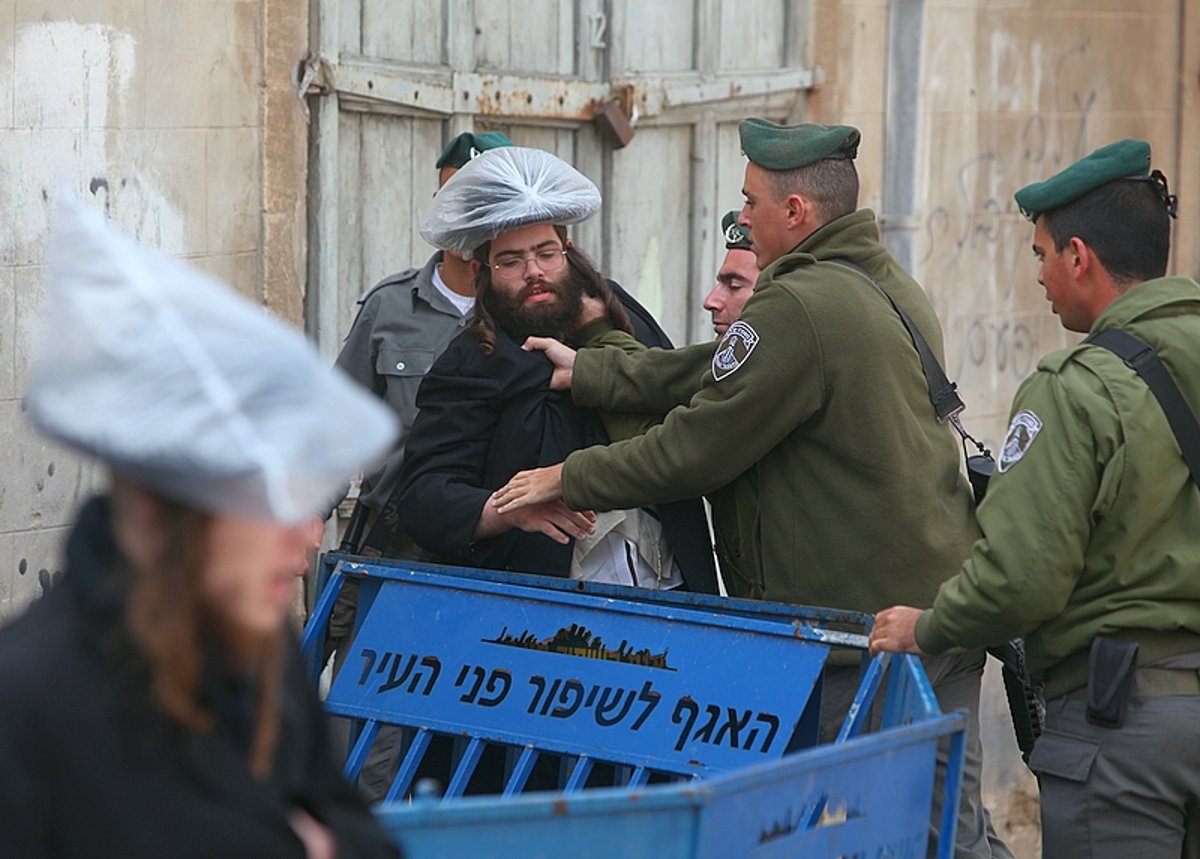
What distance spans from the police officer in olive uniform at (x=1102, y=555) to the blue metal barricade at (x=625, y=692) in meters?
0.25

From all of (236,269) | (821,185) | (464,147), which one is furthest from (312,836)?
(464,147)

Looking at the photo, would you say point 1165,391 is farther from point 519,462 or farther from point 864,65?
point 864,65

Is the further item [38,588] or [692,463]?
[38,588]

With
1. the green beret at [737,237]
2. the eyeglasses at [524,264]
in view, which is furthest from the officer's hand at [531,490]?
the green beret at [737,237]

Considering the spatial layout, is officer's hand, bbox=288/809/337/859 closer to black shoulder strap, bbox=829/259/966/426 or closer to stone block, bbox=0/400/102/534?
black shoulder strap, bbox=829/259/966/426

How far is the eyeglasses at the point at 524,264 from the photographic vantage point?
4.61 metres

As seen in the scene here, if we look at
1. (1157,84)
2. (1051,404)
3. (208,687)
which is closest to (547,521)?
(1051,404)

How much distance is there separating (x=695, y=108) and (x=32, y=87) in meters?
2.93

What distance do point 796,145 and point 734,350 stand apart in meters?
0.55

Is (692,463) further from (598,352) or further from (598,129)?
(598,129)

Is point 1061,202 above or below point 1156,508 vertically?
above

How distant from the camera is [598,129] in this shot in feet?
22.0

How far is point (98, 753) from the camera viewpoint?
1653 millimetres

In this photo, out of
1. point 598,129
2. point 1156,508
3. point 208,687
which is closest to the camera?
point 208,687
